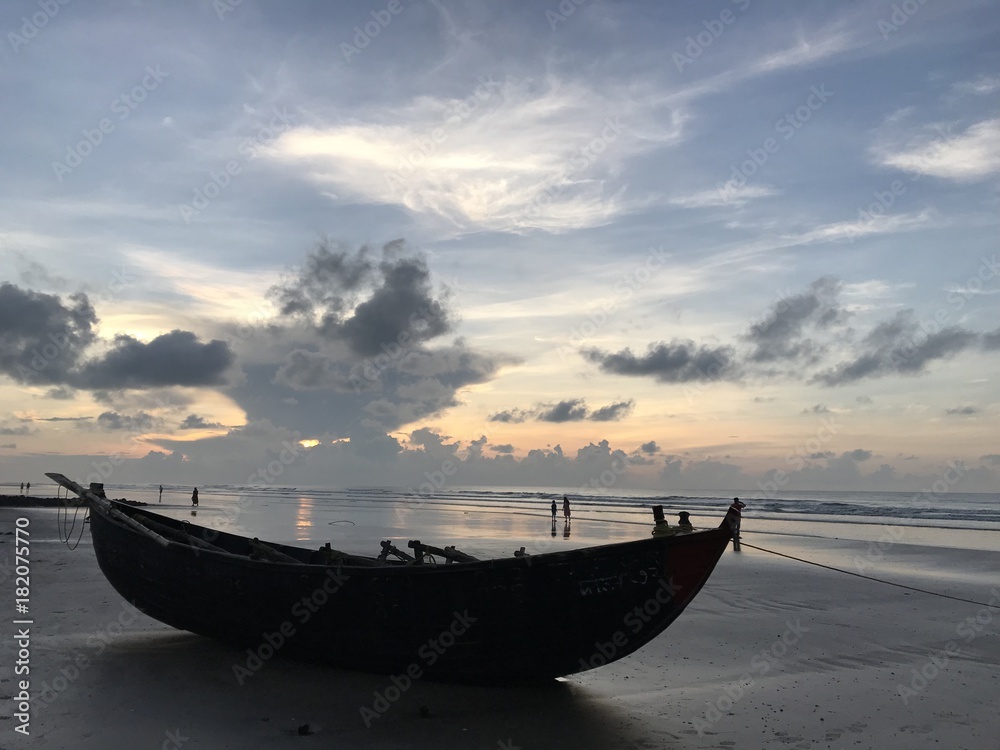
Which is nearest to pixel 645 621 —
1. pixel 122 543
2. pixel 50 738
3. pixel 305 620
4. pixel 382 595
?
pixel 382 595

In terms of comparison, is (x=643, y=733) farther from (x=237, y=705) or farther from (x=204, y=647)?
(x=204, y=647)

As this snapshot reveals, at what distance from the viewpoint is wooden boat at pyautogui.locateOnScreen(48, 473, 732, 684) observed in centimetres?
711

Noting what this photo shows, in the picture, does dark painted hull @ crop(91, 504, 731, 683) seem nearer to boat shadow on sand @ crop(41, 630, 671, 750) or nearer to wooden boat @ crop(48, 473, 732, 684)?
wooden boat @ crop(48, 473, 732, 684)

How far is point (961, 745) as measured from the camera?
6.27 meters

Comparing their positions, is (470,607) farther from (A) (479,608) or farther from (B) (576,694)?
(B) (576,694)

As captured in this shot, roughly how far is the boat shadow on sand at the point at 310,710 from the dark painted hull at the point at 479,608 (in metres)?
0.27

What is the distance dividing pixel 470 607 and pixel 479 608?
99mm

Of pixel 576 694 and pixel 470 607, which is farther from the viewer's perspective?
pixel 576 694

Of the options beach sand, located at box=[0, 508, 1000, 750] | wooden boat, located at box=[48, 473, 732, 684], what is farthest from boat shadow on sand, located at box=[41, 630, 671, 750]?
wooden boat, located at box=[48, 473, 732, 684]

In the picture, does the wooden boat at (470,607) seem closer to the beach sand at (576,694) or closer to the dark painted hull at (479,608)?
the dark painted hull at (479,608)

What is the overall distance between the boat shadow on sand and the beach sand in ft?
0.08

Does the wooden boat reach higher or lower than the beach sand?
higher

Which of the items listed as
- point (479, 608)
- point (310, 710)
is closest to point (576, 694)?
point (479, 608)

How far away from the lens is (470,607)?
7.29 meters
